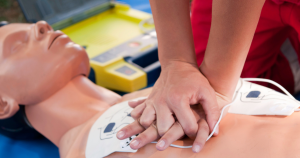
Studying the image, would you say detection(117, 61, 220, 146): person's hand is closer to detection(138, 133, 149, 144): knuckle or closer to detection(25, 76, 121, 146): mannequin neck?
detection(138, 133, 149, 144): knuckle

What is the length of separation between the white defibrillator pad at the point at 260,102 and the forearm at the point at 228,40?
0.07m

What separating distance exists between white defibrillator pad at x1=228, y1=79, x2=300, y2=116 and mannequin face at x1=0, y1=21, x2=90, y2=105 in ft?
1.76

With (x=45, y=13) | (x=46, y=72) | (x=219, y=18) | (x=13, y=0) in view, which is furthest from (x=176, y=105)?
(x=13, y=0)

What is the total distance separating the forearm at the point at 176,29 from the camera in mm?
654

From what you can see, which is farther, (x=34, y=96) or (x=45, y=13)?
(x=45, y=13)

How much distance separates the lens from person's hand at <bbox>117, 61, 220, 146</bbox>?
571mm

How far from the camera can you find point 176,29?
66cm

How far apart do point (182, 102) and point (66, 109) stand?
0.46 metres

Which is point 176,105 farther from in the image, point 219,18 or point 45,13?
point 45,13

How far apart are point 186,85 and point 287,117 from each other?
26 cm

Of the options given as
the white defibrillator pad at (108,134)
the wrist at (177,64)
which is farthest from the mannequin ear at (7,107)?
the wrist at (177,64)

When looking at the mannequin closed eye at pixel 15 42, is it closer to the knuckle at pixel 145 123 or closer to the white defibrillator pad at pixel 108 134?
the white defibrillator pad at pixel 108 134

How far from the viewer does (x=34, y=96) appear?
2.70ft

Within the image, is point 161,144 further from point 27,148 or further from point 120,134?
point 27,148
